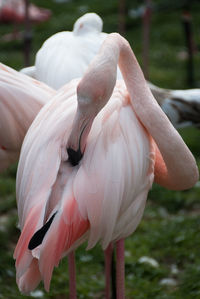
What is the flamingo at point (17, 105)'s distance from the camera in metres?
3.41

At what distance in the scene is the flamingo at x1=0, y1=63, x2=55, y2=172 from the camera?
341 cm

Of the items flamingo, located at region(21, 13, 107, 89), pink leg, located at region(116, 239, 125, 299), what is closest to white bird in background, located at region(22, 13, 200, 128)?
flamingo, located at region(21, 13, 107, 89)

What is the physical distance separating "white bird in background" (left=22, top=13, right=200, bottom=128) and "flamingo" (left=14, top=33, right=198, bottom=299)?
2.28ft

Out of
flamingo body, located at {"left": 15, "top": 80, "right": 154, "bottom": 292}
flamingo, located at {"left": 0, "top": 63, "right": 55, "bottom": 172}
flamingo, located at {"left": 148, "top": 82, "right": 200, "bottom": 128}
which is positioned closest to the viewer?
flamingo body, located at {"left": 15, "top": 80, "right": 154, "bottom": 292}

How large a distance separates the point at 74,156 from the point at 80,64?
116cm

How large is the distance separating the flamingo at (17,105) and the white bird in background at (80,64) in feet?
0.76

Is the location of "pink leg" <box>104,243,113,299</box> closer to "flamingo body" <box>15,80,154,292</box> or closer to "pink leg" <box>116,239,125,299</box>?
"pink leg" <box>116,239,125,299</box>

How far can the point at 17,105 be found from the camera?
11.2ft

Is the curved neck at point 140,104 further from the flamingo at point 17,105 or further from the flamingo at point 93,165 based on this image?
the flamingo at point 17,105

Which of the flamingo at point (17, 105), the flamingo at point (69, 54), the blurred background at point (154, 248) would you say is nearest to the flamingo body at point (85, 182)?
the flamingo at point (17, 105)

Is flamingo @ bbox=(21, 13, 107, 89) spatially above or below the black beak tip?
below

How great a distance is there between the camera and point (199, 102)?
13.9 ft

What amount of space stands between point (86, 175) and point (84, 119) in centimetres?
26

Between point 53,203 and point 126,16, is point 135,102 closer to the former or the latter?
point 53,203
